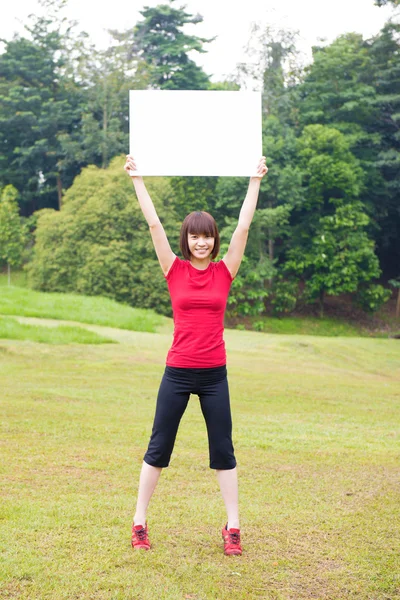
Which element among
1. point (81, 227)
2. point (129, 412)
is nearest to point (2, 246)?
point (81, 227)

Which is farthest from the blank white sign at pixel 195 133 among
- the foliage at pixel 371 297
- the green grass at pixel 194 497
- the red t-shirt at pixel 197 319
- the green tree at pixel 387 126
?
the green tree at pixel 387 126

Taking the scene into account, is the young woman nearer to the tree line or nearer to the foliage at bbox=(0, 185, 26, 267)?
the tree line

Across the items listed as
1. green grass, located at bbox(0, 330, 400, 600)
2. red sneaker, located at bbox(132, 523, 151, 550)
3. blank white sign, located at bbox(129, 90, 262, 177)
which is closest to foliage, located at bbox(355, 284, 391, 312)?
green grass, located at bbox(0, 330, 400, 600)

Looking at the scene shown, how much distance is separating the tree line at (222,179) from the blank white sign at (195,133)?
1091 inches

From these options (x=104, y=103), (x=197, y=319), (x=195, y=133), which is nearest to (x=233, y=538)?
(x=197, y=319)

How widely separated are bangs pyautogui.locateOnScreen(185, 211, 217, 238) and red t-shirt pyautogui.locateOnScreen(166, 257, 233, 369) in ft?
0.68

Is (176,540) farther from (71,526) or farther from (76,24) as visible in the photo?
(76,24)

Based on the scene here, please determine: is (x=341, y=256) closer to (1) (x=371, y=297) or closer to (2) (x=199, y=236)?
(1) (x=371, y=297)

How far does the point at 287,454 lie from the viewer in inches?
281

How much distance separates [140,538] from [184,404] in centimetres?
76

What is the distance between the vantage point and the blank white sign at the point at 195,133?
416cm

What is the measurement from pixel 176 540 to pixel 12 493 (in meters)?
1.44

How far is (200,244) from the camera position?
4012mm

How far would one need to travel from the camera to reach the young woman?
3.94 meters
